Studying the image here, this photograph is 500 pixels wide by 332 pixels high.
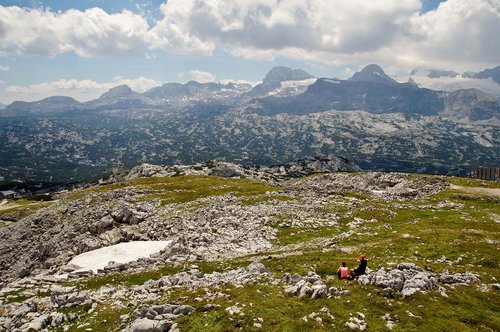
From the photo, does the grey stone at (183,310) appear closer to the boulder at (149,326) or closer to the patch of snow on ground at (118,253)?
the boulder at (149,326)

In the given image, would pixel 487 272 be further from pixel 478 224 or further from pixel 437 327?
pixel 478 224

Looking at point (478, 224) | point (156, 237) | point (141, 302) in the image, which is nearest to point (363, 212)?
point (478, 224)

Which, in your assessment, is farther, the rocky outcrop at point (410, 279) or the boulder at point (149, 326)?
the rocky outcrop at point (410, 279)

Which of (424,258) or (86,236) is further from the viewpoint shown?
(86,236)

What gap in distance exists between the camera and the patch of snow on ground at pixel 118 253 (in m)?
48.0

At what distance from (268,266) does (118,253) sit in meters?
25.4

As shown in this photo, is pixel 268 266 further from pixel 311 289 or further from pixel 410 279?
pixel 410 279

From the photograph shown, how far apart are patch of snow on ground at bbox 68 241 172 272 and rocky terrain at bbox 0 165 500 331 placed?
98.6 inches

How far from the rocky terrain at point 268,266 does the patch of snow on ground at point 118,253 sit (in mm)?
2505

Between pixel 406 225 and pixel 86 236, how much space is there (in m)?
52.1

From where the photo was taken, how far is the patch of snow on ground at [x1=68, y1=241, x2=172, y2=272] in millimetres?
48000

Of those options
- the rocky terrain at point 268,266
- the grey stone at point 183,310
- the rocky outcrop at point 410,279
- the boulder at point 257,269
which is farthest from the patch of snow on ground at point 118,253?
the rocky outcrop at point 410,279

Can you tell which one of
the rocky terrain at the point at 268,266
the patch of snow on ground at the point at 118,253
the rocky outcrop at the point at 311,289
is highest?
the rocky outcrop at the point at 311,289

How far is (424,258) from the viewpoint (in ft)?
124
